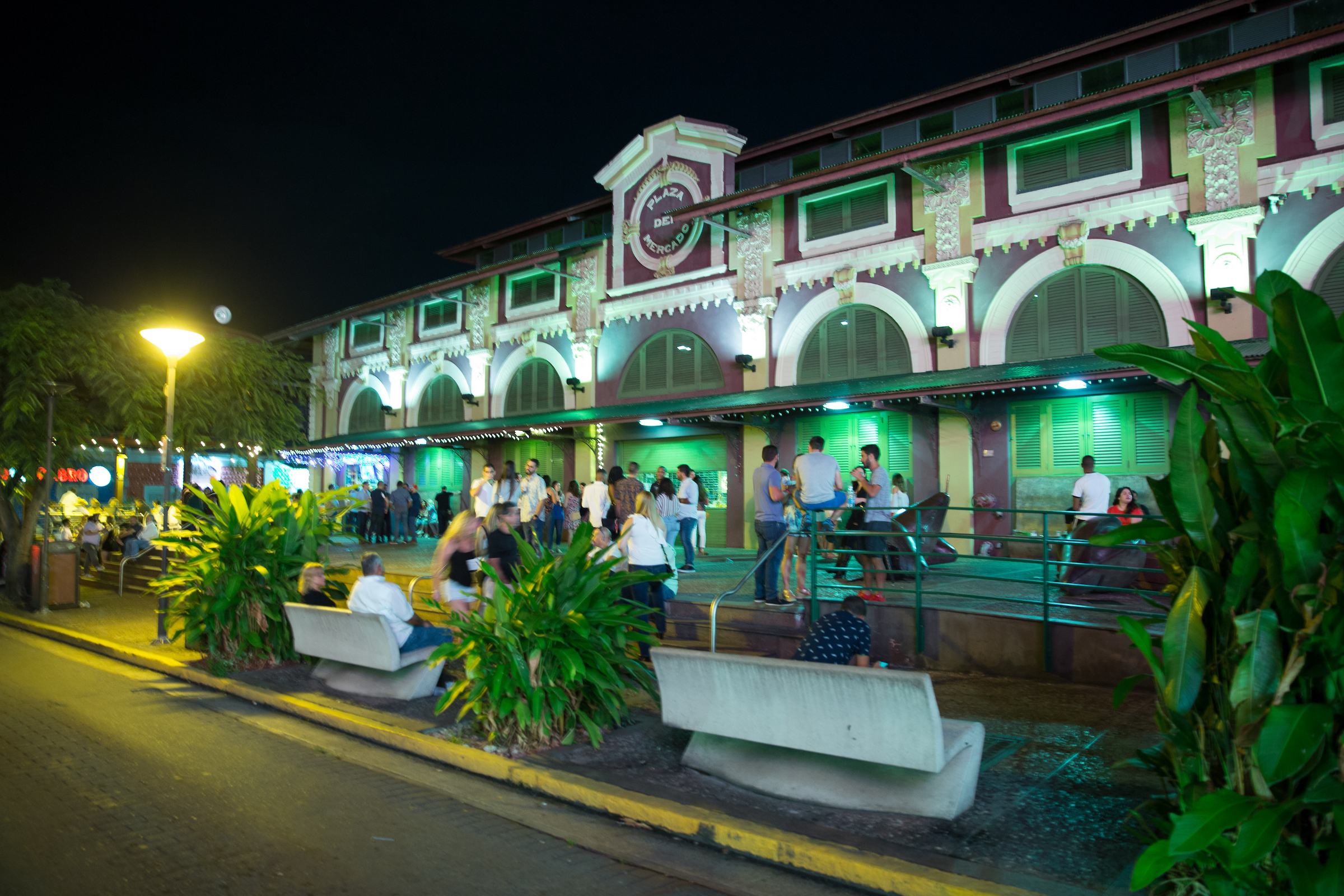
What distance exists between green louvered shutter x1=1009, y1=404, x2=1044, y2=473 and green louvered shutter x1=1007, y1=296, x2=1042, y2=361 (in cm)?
92

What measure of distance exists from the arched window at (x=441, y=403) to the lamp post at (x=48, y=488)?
35.6ft

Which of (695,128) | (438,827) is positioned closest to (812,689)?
(438,827)

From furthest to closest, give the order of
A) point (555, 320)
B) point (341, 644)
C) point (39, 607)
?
point (555, 320) → point (39, 607) → point (341, 644)

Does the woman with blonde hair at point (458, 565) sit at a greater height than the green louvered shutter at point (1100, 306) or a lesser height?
lesser

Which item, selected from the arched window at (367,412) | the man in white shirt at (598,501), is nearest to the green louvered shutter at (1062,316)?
the man in white shirt at (598,501)

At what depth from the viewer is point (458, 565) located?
8758 mm

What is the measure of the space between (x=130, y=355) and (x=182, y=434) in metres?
1.73

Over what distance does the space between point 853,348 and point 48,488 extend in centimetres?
1522

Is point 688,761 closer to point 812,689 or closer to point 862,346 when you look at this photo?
point 812,689

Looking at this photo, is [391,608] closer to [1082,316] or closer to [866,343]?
[866,343]

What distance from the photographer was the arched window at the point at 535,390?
22.9 meters

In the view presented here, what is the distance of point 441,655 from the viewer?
22.8ft

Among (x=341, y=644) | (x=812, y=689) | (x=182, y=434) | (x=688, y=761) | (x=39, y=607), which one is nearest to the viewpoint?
(x=812, y=689)

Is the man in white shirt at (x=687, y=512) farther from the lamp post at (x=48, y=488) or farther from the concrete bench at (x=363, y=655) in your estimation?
the lamp post at (x=48, y=488)
